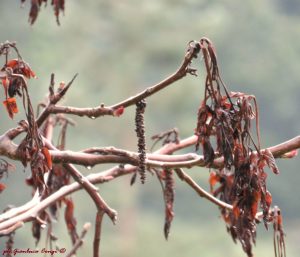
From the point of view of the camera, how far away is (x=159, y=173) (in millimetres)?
2047

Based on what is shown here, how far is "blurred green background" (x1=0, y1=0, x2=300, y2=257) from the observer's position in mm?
13297

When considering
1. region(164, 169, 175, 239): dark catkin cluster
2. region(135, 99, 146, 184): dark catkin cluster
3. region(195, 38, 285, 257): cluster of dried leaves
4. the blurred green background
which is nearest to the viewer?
region(195, 38, 285, 257): cluster of dried leaves

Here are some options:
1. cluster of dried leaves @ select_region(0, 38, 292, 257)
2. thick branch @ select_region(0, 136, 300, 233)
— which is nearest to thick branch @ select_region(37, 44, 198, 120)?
cluster of dried leaves @ select_region(0, 38, 292, 257)

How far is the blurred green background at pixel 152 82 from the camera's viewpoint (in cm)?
1330

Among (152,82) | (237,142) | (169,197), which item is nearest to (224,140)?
(237,142)

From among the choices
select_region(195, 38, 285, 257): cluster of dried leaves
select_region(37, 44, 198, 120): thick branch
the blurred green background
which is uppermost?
the blurred green background

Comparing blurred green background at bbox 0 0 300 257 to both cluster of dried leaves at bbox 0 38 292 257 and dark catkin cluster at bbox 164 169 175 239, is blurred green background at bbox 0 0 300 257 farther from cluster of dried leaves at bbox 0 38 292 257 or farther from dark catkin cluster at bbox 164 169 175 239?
cluster of dried leaves at bbox 0 38 292 257

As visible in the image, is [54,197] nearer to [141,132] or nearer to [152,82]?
[141,132]

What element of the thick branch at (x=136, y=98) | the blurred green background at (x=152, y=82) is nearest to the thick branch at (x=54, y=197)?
the thick branch at (x=136, y=98)

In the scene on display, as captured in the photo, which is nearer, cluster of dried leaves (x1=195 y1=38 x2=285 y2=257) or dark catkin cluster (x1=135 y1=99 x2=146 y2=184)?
cluster of dried leaves (x1=195 y1=38 x2=285 y2=257)

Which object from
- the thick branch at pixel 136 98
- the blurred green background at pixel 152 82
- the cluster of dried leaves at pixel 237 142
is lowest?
the cluster of dried leaves at pixel 237 142

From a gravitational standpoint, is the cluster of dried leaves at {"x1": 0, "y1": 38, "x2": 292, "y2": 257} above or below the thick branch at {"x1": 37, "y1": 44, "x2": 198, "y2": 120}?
below

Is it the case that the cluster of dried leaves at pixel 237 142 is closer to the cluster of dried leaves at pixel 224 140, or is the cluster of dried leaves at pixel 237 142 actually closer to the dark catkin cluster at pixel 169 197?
the cluster of dried leaves at pixel 224 140

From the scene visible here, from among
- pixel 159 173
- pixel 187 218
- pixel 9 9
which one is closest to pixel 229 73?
pixel 187 218
